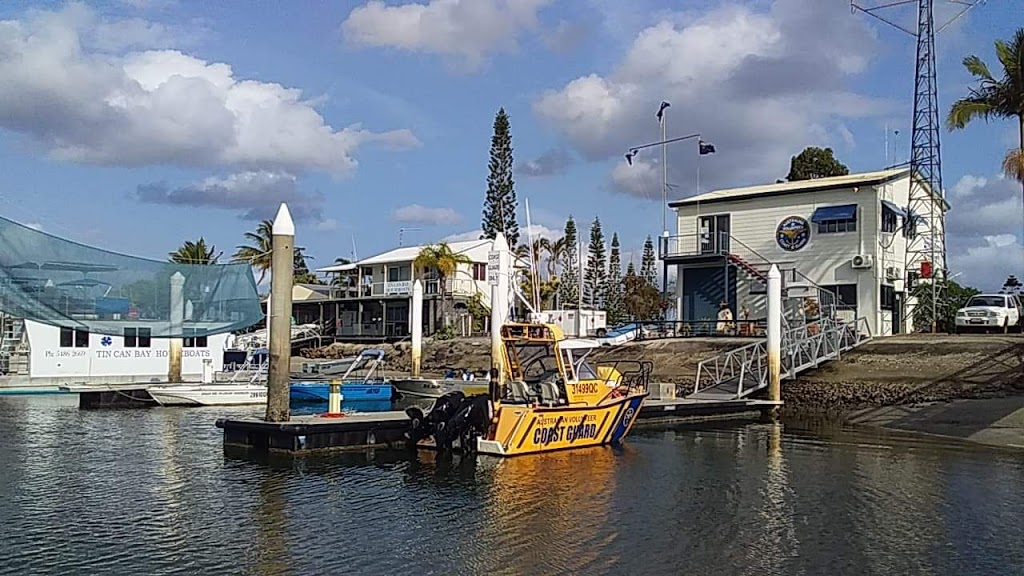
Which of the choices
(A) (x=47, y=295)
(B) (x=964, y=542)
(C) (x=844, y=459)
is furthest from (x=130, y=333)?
(B) (x=964, y=542)

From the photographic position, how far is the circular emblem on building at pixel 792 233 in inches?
1617

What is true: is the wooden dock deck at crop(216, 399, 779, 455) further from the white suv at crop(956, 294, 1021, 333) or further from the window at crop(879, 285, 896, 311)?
the white suv at crop(956, 294, 1021, 333)

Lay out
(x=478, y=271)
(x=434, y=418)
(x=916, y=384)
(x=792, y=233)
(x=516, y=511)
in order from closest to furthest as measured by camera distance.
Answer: (x=516, y=511), (x=434, y=418), (x=916, y=384), (x=792, y=233), (x=478, y=271)

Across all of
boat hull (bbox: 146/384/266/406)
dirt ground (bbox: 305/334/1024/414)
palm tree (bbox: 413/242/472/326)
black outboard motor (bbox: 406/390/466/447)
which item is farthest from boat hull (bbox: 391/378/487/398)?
palm tree (bbox: 413/242/472/326)

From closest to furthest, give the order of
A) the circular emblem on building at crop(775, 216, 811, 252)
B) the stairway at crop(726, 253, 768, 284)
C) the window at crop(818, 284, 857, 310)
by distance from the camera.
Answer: the window at crop(818, 284, 857, 310)
the circular emblem on building at crop(775, 216, 811, 252)
the stairway at crop(726, 253, 768, 284)

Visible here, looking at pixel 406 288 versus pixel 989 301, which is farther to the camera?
pixel 406 288

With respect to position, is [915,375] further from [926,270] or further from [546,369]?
[546,369]

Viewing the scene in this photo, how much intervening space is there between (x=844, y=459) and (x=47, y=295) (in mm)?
18883

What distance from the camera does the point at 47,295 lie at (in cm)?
2398

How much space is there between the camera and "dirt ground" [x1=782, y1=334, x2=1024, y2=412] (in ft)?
97.0

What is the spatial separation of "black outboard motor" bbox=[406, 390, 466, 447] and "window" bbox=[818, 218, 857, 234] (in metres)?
24.1

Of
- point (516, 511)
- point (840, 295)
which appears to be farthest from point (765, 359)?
point (516, 511)

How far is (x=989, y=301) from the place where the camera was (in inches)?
1502

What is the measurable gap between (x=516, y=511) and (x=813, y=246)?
2894 centimetres
